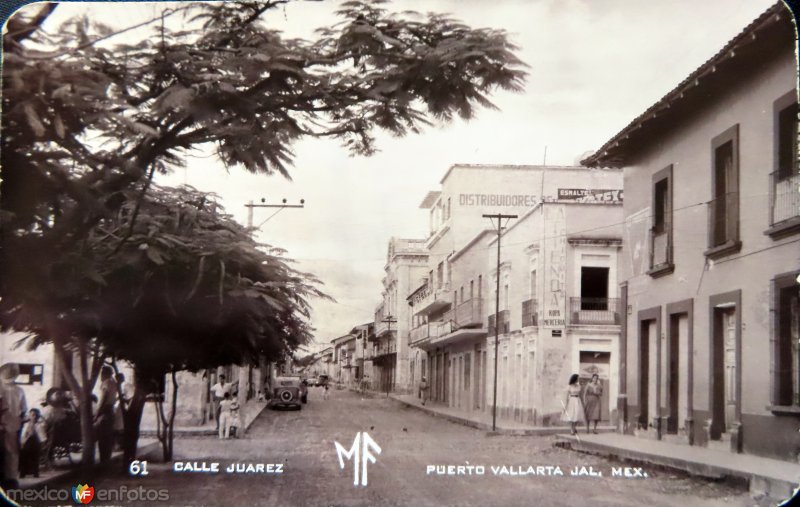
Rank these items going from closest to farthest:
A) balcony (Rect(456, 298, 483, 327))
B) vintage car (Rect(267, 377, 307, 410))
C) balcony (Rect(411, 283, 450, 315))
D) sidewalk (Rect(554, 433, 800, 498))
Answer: sidewalk (Rect(554, 433, 800, 498)) < balcony (Rect(456, 298, 483, 327)) < balcony (Rect(411, 283, 450, 315)) < vintage car (Rect(267, 377, 307, 410))

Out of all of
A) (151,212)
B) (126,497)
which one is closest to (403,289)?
(151,212)

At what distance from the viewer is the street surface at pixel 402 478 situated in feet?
19.3

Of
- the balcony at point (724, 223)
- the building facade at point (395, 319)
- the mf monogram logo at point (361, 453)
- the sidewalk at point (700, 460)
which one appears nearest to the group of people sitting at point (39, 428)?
the mf monogram logo at point (361, 453)

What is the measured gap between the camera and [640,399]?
693cm

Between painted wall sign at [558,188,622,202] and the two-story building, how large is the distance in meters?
0.16

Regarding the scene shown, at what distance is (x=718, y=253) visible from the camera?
615 centimetres

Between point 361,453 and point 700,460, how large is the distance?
237 cm

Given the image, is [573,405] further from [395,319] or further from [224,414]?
[224,414]

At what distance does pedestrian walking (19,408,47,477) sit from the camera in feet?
20.3

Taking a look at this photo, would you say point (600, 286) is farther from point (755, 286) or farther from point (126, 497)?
point (126, 497)

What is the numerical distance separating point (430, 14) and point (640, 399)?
3.38 m

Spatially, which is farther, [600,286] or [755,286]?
[600,286]

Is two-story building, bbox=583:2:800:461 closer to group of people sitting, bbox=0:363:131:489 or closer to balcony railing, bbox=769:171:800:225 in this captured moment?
balcony railing, bbox=769:171:800:225
